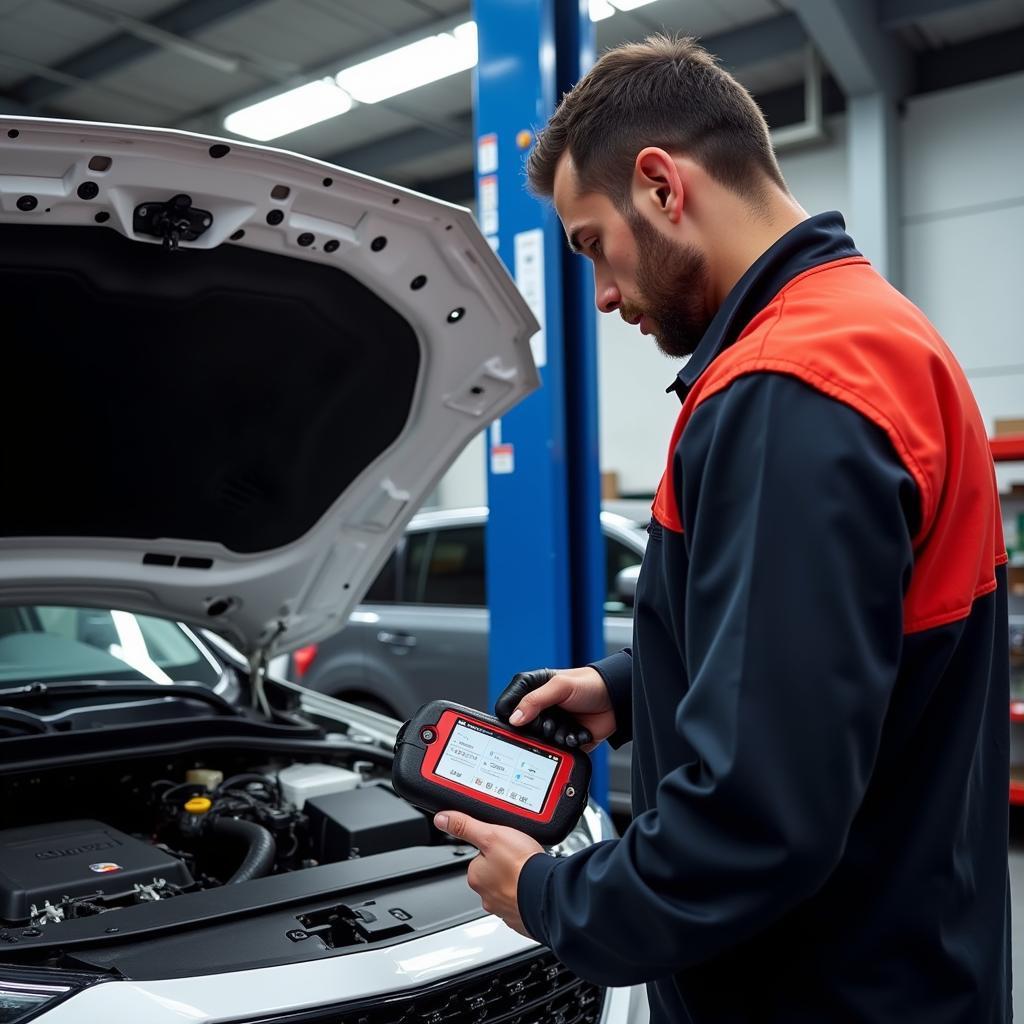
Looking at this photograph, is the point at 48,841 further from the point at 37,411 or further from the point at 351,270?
the point at 351,270

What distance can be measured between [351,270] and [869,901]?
56.4 inches

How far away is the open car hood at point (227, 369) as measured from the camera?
1681 millimetres

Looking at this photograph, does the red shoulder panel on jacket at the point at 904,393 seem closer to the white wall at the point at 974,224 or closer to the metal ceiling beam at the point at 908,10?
the metal ceiling beam at the point at 908,10

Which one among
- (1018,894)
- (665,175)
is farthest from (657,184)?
(1018,894)

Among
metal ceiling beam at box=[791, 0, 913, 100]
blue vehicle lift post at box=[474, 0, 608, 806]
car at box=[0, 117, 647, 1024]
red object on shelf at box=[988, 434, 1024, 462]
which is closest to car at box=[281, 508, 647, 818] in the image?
blue vehicle lift post at box=[474, 0, 608, 806]

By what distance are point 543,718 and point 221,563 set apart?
52.7 inches

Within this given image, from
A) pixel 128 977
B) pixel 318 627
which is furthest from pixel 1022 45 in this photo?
pixel 128 977

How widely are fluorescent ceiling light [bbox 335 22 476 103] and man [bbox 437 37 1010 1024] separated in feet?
23.8

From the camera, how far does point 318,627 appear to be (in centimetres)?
263

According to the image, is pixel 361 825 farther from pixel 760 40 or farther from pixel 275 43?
pixel 760 40

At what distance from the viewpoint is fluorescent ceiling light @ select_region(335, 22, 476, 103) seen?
7918mm

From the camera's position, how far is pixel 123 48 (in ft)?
26.6

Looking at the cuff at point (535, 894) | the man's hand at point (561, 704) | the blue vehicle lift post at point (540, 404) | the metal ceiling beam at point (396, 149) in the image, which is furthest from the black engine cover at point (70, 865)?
the metal ceiling beam at point (396, 149)

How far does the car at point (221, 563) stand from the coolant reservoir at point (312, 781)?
0.01 metres
